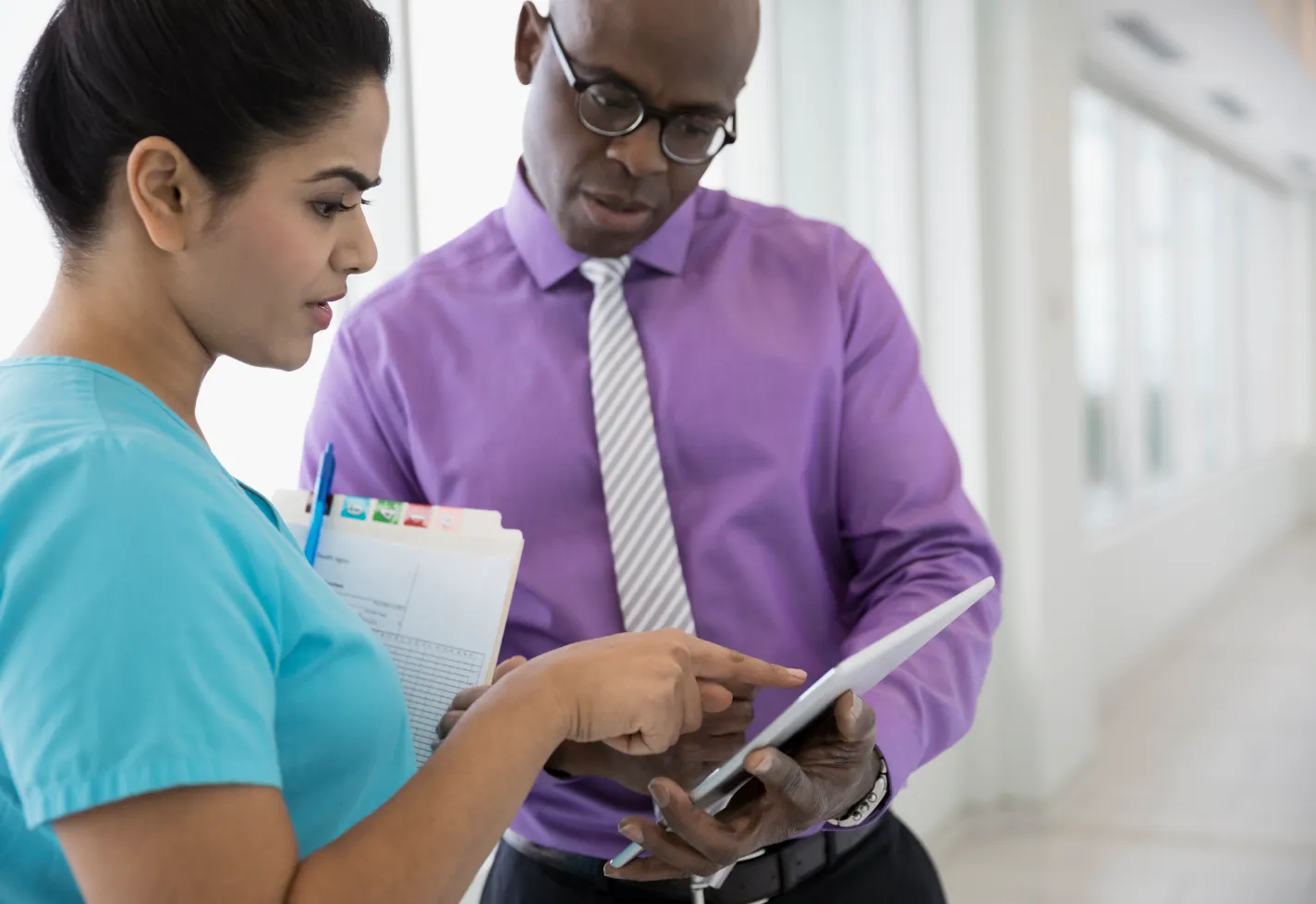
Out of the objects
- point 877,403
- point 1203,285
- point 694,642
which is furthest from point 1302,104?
point 694,642

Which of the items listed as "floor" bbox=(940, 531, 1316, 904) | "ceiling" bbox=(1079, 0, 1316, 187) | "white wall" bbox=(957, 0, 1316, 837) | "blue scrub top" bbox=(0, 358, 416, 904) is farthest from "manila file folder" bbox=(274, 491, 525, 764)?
"ceiling" bbox=(1079, 0, 1316, 187)

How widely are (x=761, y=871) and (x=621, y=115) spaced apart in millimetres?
831

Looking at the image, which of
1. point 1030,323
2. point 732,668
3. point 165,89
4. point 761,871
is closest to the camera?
point 165,89

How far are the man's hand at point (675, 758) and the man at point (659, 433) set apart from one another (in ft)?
0.37

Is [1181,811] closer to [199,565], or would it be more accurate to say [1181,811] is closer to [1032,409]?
[1032,409]

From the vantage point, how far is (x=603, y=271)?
A: 1.44 metres

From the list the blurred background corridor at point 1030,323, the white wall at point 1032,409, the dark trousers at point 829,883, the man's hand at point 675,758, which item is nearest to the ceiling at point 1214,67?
the blurred background corridor at point 1030,323

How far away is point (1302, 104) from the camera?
6.75m

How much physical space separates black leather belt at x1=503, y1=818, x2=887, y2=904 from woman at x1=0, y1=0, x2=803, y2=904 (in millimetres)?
409

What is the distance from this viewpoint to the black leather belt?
1.32m

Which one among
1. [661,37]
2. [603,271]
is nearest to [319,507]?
[603,271]

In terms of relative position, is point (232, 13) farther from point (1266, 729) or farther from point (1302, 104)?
point (1302, 104)

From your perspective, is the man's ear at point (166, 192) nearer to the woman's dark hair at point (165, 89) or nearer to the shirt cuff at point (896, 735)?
the woman's dark hair at point (165, 89)

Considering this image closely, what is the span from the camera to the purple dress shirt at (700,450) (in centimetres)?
137
